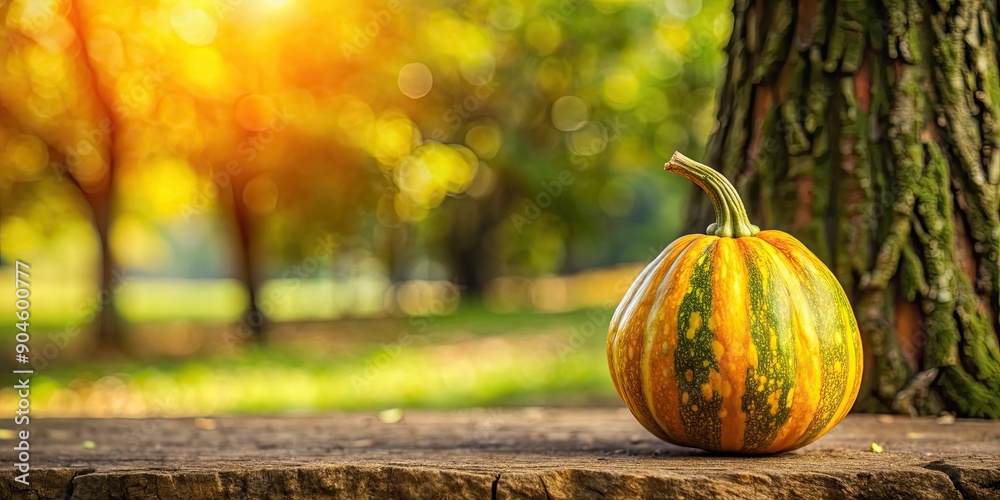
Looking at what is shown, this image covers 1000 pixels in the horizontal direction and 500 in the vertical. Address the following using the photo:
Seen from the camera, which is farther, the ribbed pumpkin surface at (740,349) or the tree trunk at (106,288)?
the tree trunk at (106,288)

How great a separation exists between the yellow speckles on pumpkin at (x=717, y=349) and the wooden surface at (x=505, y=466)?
0.24 m

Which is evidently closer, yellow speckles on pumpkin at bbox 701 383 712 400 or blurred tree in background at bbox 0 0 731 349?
yellow speckles on pumpkin at bbox 701 383 712 400

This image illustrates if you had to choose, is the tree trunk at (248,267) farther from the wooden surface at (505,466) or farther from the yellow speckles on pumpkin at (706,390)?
the yellow speckles on pumpkin at (706,390)

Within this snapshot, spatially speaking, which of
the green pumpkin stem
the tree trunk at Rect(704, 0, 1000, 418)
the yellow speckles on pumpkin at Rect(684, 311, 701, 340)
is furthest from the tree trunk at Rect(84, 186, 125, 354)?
the yellow speckles on pumpkin at Rect(684, 311, 701, 340)

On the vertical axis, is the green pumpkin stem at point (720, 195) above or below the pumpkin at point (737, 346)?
above

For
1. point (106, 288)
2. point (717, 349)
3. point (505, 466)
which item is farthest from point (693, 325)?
point (106, 288)

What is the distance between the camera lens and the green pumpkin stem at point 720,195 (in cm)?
213

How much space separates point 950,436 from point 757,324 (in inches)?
33.9

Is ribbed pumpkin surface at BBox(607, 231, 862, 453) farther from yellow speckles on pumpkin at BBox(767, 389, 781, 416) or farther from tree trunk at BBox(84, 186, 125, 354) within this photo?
tree trunk at BBox(84, 186, 125, 354)

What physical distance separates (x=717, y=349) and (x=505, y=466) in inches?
21.1

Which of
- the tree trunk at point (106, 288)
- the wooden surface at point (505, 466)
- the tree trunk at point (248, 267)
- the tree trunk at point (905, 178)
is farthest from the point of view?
the tree trunk at point (248, 267)

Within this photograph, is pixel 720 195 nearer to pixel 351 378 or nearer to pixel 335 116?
pixel 351 378

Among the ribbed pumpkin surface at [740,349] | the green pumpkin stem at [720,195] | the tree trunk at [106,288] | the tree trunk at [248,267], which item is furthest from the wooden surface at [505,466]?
the tree trunk at [248,267]

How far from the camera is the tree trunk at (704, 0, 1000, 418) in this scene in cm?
282
